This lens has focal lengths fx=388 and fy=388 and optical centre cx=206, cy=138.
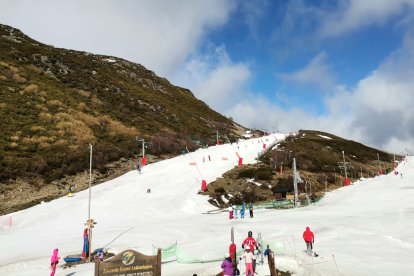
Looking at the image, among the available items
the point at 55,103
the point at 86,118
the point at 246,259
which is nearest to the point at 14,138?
the point at 86,118

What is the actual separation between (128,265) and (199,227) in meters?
18.3

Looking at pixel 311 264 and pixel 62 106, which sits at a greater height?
pixel 62 106

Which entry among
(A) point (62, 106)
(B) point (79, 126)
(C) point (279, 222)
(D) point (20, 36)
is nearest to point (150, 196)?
(C) point (279, 222)

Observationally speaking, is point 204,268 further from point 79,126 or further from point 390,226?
point 79,126

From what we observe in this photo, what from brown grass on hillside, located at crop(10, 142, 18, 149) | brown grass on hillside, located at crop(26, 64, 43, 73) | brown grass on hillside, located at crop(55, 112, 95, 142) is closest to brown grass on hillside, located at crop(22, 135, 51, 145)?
brown grass on hillside, located at crop(10, 142, 18, 149)

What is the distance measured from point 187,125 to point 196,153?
28312mm

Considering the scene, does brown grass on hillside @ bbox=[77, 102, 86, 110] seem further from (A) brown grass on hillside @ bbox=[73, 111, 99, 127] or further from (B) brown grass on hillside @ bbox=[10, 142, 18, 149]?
(B) brown grass on hillside @ bbox=[10, 142, 18, 149]

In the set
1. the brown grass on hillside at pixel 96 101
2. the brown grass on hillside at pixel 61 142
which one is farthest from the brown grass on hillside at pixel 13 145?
the brown grass on hillside at pixel 96 101

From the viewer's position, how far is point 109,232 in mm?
28828

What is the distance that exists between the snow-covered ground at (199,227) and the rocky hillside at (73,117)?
7383 millimetres

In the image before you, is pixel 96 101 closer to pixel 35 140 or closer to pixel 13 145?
pixel 35 140

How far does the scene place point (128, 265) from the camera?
1137 centimetres

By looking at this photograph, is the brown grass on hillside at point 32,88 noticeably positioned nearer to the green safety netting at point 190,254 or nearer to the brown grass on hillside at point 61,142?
the brown grass on hillside at point 61,142

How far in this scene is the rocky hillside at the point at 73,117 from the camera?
49375mm
